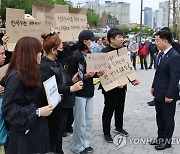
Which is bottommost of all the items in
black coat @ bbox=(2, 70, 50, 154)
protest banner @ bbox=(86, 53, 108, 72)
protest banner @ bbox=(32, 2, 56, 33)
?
black coat @ bbox=(2, 70, 50, 154)

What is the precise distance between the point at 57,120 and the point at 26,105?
1062mm

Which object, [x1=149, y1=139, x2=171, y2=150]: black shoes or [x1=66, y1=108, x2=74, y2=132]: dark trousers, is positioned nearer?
[x1=149, y1=139, x2=171, y2=150]: black shoes

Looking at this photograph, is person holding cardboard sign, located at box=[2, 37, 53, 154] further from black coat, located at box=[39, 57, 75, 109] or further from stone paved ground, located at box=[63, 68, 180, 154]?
stone paved ground, located at box=[63, 68, 180, 154]

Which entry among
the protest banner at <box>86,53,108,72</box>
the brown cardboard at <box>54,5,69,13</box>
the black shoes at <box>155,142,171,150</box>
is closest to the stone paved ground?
the black shoes at <box>155,142,171,150</box>

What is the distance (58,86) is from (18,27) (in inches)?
49.6

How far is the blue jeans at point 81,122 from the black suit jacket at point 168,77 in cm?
108

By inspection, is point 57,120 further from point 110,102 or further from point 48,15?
point 48,15

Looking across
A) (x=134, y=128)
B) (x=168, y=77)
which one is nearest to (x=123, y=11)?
(x=134, y=128)

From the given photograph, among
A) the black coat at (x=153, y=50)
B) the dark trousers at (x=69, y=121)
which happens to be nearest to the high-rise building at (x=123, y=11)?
the black coat at (x=153, y=50)

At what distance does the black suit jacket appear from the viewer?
4.06m

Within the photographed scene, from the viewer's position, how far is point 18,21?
3971 millimetres

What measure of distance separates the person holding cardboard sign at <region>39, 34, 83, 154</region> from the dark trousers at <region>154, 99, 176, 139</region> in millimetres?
1585

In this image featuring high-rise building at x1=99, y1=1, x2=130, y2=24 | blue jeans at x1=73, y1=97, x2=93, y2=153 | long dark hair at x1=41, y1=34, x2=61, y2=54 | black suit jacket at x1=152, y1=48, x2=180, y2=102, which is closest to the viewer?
long dark hair at x1=41, y1=34, x2=61, y2=54

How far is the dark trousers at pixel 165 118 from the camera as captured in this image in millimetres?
4250
